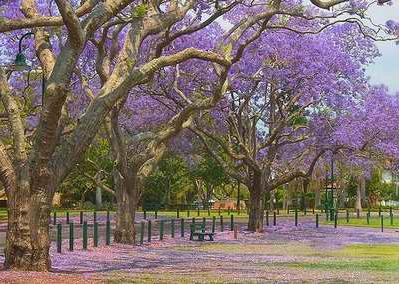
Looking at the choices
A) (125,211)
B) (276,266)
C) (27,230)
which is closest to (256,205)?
(125,211)

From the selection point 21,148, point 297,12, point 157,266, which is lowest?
point 157,266

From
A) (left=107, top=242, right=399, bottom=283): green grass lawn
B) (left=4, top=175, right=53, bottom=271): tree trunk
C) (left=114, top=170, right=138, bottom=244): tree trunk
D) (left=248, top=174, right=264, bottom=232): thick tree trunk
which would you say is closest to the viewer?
(left=4, top=175, right=53, bottom=271): tree trunk

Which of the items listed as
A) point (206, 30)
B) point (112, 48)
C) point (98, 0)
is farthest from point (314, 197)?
point (98, 0)

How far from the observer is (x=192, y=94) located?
32.5 meters

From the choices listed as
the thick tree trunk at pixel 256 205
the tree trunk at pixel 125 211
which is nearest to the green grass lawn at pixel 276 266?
the tree trunk at pixel 125 211

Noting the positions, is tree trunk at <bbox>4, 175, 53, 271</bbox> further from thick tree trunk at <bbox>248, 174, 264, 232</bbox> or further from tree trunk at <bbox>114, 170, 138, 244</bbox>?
thick tree trunk at <bbox>248, 174, 264, 232</bbox>

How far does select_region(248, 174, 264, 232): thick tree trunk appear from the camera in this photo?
116 feet

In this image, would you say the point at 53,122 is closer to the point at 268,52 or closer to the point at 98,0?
the point at 98,0

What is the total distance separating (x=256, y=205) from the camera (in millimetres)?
35594

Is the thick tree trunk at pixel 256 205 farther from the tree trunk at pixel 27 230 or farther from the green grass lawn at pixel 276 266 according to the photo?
the tree trunk at pixel 27 230

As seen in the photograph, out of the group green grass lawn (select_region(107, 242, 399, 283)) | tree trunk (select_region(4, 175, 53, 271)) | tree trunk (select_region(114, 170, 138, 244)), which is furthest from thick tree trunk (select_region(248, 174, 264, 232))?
tree trunk (select_region(4, 175, 53, 271))

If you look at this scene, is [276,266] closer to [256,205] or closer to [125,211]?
[125,211]

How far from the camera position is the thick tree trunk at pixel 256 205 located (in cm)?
3534

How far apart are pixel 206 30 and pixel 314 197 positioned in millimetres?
61270
